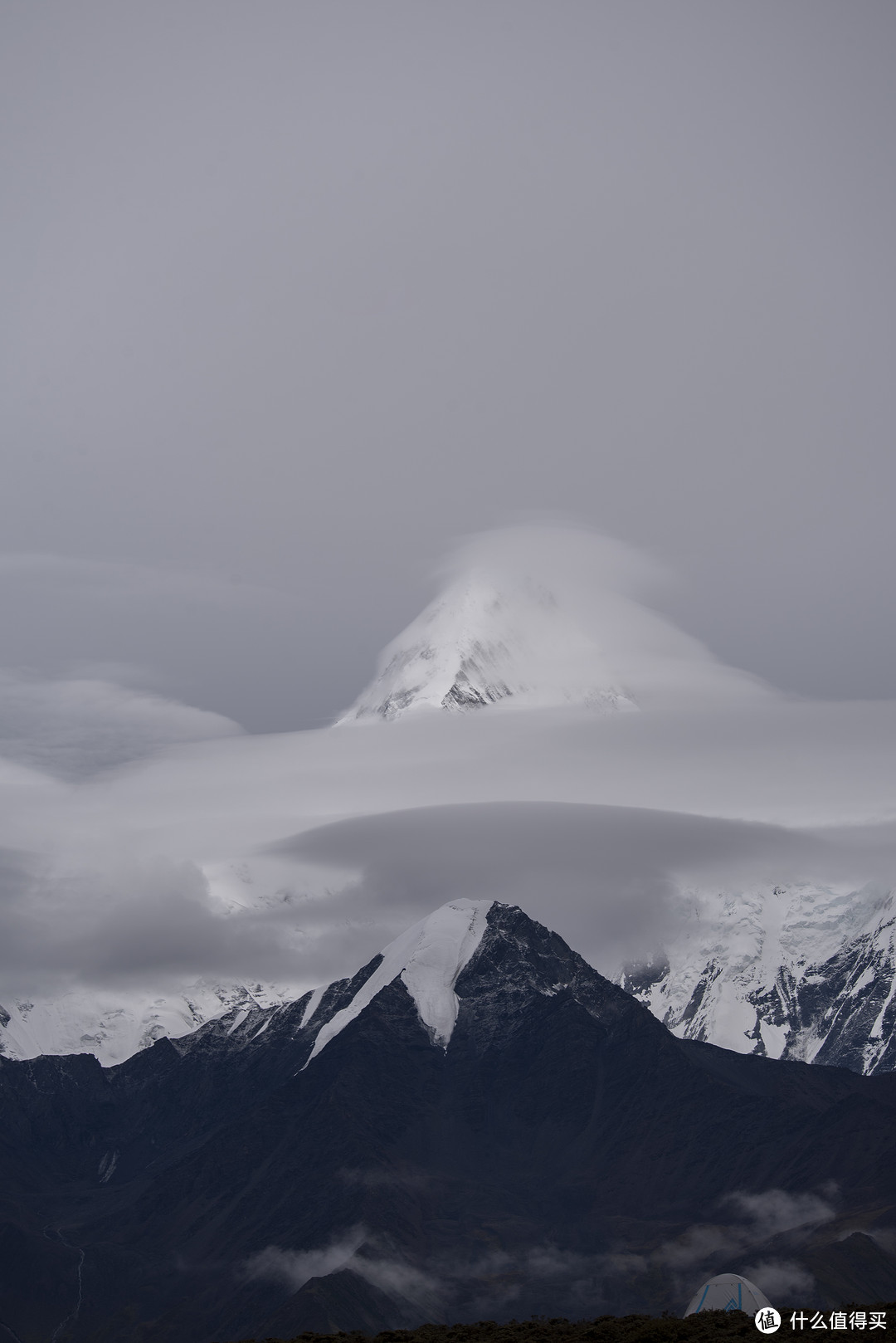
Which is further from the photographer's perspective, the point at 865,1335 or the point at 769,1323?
the point at 769,1323

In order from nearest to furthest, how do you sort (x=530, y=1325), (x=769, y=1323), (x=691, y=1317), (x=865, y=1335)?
(x=865, y=1335) < (x=769, y=1323) < (x=691, y=1317) < (x=530, y=1325)

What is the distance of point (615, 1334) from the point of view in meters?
157

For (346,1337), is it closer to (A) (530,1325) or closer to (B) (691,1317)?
(A) (530,1325)

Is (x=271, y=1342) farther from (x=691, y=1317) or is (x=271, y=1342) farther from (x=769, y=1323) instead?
(x=769, y=1323)

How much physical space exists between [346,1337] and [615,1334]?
129 feet

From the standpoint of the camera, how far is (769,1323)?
147 metres

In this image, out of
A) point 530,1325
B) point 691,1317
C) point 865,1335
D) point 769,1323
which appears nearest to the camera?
point 865,1335

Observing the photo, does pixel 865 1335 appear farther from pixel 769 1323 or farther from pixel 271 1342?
pixel 271 1342

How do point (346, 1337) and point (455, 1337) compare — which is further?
point (346, 1337)

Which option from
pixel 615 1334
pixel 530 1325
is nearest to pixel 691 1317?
pixel 615 1334

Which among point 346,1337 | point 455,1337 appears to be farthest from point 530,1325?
point 346,1337

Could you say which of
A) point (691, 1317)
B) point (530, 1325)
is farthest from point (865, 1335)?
point (530, 1325)

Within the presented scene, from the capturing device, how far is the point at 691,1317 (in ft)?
520

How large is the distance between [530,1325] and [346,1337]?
24.5 metres
